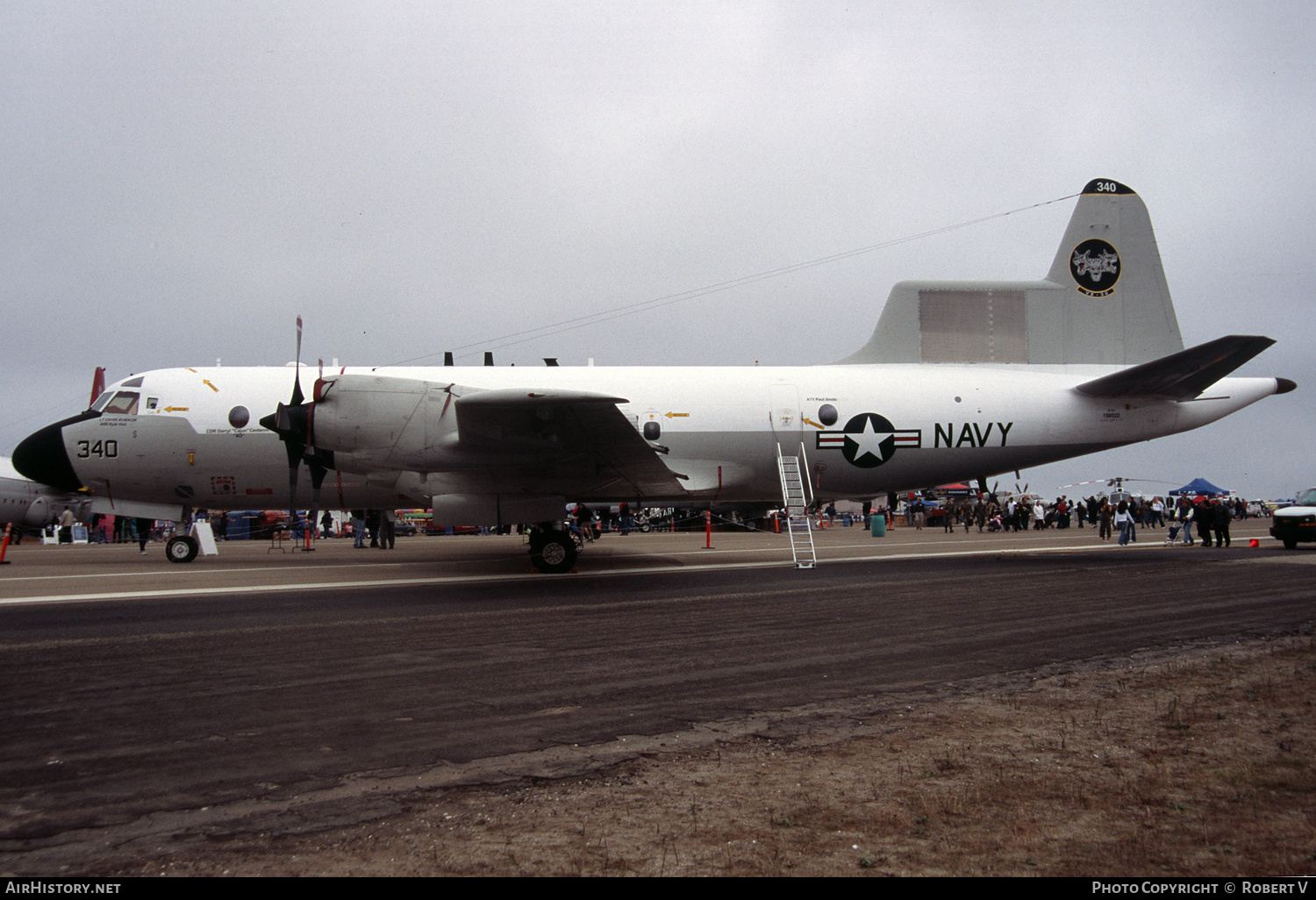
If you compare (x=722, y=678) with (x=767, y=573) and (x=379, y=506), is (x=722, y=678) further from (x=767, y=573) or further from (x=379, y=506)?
(x=379, y=506)

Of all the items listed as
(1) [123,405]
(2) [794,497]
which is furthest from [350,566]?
(2) [794,497]

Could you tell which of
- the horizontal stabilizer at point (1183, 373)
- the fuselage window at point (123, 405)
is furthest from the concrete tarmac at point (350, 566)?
the horizontal stabilizer at point (1183, 373)

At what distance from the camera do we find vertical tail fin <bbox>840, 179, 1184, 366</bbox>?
56.2 feet

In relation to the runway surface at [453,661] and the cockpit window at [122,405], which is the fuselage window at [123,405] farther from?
the runway surface at [453,661]

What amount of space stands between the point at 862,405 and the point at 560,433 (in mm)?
6941

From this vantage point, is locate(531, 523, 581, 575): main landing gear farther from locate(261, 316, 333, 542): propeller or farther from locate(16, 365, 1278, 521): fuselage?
locate(261, 316, 333, 542): propeller

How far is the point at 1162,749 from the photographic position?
4.22 metres

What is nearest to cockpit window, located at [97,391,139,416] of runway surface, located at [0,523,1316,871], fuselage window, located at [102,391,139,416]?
fuselage window, located at [102,391,139,416]

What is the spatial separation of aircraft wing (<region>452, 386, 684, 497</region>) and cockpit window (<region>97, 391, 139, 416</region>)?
8198 mm

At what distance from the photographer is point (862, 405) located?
53.2 feet

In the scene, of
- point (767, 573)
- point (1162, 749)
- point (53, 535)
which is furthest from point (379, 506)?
point (53, 535)

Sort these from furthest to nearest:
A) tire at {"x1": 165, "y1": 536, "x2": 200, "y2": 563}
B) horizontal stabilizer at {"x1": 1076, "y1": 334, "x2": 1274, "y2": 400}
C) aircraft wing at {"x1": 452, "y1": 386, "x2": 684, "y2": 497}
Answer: tire at {"x1": 165, "y1": 536, "x2": 200, "y2": 563}, horizontal stabilizer at {"x1": 1076, "y1": 334, "x2": 1274, "y2": 400}, aircraft wing at {"x1": 452, "y1": 386, "x2": 684, "y2": 497}

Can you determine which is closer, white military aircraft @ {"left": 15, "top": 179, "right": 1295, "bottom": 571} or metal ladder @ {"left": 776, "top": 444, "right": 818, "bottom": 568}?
metal ladder @ {"left": 776, "top": 444, "right": 818, "bottom": 568}

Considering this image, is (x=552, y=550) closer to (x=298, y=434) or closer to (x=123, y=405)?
(x=298, y=434)
